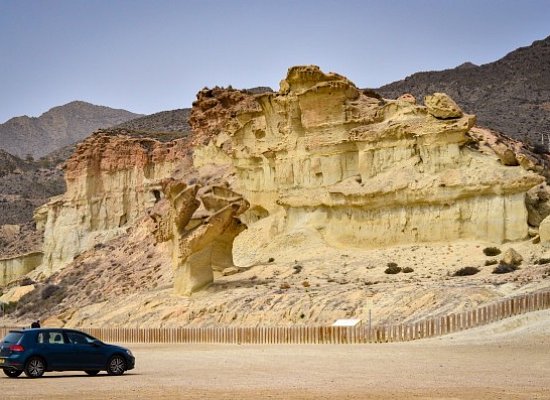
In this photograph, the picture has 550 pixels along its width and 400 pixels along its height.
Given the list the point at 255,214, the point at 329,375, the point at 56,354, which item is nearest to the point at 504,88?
the point at 255,214

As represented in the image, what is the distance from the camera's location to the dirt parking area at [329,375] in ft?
63.0

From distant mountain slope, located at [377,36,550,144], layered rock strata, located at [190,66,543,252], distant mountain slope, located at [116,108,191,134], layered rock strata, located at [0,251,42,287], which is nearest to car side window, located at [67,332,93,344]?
layered rock strata, located at [190,66,543,252]

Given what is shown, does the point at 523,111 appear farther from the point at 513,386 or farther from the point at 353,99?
the point at 513,386

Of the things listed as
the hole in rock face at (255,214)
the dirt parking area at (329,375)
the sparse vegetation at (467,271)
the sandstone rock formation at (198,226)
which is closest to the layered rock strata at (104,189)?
the hole in rock face at (255,214)

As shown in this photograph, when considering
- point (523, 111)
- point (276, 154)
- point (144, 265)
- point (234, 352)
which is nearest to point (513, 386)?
point (234, 352)

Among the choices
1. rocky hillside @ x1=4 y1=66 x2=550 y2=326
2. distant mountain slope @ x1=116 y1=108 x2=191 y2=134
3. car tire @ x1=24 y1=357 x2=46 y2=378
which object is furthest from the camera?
distant mountain slope @ x1=116 y1=108 x2=191 y2=134

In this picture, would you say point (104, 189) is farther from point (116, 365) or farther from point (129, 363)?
point (116, 365)

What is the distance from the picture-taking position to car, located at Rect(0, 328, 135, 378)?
23984 mm

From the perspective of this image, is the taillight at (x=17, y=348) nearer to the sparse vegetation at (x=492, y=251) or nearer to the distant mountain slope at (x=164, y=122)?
the sparse vegetation at (x=492, y=251)

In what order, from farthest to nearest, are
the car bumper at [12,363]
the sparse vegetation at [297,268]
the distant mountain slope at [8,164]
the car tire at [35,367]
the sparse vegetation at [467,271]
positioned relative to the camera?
the distant mountain slope at [8,164] → the sparse vegetation at [297,268] → the sparse vegetation at [467,271] → the car tire at [35,367] → the car bumper at [12,363]

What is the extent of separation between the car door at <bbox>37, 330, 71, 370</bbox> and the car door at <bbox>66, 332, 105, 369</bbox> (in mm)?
176

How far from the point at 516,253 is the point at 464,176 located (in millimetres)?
6984

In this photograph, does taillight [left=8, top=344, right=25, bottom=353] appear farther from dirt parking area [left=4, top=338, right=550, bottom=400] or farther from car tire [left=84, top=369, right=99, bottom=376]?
car tire [left=84, top=369, right=99, bottom=376]

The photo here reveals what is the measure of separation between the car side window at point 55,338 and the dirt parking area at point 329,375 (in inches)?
36.4
